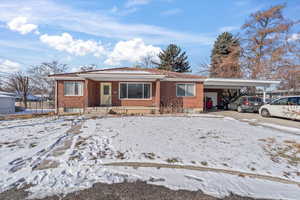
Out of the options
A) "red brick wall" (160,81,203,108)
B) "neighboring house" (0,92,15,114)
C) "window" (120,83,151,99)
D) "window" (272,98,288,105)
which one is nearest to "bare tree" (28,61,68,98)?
"neighboring house" (0,92,15,114)

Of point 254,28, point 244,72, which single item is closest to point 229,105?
point 244,72

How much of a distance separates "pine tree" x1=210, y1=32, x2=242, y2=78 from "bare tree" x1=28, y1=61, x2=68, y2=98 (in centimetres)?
2933

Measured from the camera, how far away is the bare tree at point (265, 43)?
17.1 metres

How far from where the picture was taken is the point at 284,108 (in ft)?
29.8

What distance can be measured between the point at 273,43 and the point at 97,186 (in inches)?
952

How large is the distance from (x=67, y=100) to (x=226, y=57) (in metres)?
23.0

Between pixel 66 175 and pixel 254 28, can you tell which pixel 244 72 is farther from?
pixel 66 175

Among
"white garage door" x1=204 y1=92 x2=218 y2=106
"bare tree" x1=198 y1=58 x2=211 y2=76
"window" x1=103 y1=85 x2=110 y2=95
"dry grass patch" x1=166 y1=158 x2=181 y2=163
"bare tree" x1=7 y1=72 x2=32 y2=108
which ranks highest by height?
"bare tree" x1=198 y1=58 x2=211 y2=76

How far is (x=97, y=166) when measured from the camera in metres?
3.00

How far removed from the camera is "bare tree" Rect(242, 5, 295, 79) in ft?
56.1

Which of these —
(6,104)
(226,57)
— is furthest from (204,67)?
(6,104)

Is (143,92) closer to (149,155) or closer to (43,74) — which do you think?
(149,155)

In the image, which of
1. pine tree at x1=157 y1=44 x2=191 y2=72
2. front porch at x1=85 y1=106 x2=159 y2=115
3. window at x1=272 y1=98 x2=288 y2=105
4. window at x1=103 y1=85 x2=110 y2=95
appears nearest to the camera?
window at x1=272 y1=98 x2=288 y2=105

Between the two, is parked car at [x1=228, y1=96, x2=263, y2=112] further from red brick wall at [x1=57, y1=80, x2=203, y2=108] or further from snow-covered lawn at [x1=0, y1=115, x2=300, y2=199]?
snow-covered lawn at [x1=0, y1=115, x2=300, y2=199]
